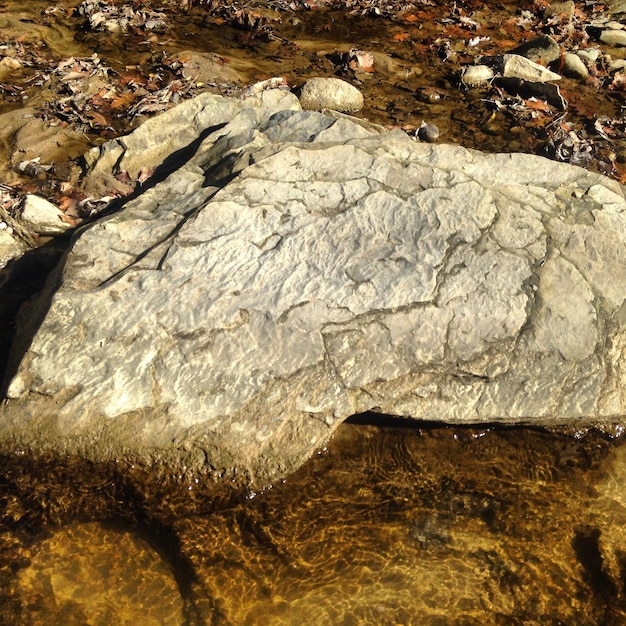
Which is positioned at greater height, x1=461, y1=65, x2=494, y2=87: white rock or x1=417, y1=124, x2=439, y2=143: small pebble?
x1=461, y1=65, x2=494, y2=87: white rock

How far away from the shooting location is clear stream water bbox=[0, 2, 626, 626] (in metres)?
3.10

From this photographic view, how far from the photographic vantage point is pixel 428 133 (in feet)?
21.5

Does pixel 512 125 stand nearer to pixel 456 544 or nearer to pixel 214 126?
pixel 214 126

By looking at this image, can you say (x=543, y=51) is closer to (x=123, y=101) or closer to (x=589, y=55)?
(x=589, y=55)

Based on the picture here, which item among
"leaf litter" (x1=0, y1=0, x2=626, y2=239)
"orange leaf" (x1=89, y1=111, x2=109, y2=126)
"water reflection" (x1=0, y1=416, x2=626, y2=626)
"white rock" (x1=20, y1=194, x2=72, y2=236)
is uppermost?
"leaf litter" (x1=0, y1=0, x2=626, y2=239)

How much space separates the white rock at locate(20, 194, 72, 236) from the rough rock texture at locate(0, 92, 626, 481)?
3.62ft

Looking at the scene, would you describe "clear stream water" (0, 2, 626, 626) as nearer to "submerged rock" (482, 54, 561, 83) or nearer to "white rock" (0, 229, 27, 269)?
"white rock" (0, 229, 27, 269)

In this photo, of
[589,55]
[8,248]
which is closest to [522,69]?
[589,55]

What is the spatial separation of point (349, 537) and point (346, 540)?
0.02m

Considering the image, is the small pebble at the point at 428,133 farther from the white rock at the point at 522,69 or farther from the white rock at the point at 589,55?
the white rock at the point at 589,55

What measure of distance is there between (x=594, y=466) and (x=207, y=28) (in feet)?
Answer: 25.6

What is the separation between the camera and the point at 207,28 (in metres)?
8.93

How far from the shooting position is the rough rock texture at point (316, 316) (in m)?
3.46

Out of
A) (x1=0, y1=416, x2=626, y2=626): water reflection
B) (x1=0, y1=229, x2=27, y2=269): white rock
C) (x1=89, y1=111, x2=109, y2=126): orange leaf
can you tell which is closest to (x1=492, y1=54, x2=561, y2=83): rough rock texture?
(x1=89, y1=111, x2=109, y2=126): orange leaf
